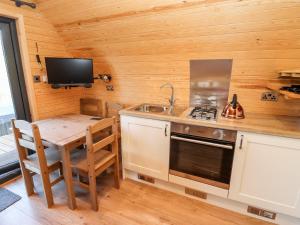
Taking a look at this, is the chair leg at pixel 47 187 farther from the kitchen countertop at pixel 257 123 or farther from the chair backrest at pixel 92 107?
the chair backrest at pixel 92 107

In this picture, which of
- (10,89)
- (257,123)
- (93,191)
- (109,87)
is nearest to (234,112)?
(257,123)

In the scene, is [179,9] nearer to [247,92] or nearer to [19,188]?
[247,92]

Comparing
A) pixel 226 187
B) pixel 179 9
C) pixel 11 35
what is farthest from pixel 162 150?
pixel 11 35

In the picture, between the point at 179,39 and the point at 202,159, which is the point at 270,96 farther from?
the point at 179,39

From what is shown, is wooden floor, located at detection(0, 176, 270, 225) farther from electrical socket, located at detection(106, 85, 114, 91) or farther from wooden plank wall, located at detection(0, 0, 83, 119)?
electrical socket, located at detection(106, 85, 114, 91)

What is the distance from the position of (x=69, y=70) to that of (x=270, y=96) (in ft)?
8.16

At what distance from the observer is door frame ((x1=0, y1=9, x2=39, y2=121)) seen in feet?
6.74

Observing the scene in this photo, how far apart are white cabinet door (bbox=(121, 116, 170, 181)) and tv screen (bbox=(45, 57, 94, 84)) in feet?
3.06

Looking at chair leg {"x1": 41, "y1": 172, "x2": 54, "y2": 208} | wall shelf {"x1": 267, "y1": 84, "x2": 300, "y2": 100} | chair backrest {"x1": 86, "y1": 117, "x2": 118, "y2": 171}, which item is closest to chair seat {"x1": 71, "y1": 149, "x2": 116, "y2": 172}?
chair backrest {"x1": 86, "y1": 117, "x2": 118, "y2": 171}

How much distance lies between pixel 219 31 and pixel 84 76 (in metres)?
1.83

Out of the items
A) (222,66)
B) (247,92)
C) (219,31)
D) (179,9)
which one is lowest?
(247,92)

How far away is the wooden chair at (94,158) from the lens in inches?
64.2

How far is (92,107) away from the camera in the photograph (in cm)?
296

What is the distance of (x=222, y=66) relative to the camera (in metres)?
1.99
